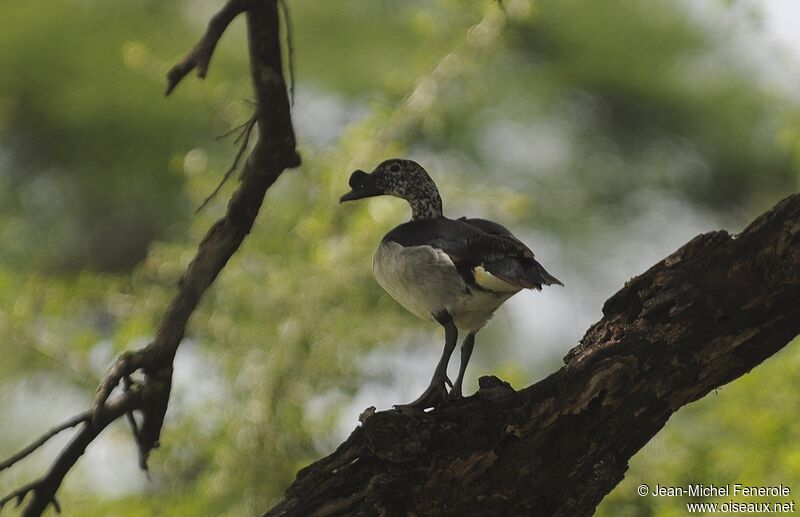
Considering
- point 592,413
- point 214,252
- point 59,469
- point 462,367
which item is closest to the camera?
point 592,413

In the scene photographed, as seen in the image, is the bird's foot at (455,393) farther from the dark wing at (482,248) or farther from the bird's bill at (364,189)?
the bird's bill at (364,189)

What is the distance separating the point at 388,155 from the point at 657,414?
2370 mm

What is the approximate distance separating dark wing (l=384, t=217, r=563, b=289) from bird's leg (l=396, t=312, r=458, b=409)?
107 mm

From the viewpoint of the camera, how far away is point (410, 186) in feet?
9.20

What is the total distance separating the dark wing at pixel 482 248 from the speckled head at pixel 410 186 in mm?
221

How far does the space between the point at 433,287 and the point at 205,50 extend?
24.2 inches

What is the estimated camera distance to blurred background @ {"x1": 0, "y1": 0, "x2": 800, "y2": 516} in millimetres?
4207

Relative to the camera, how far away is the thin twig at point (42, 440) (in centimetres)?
217

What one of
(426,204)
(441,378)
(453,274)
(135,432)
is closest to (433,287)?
(453,274)

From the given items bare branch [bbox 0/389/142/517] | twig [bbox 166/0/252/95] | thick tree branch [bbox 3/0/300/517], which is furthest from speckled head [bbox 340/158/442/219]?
bare branch [bbox 0/389/142/517]

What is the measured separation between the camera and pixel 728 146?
8656 mm

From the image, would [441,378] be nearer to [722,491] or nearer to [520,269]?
[520,269]

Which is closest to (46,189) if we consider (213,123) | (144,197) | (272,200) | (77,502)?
(144,197)

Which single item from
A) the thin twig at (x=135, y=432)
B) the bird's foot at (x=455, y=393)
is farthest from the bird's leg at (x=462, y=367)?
the thin twig at (x=135, y=432)
